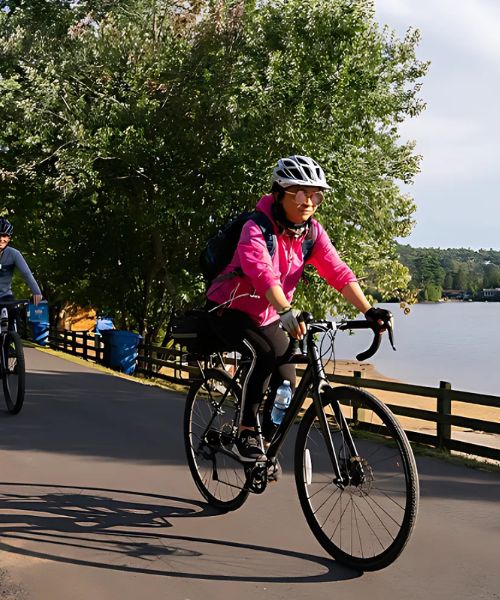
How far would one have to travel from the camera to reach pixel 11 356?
9.94m

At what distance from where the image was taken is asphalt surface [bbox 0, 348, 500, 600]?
436 cm

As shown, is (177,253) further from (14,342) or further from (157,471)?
(157,471)

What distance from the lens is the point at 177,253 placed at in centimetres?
2694

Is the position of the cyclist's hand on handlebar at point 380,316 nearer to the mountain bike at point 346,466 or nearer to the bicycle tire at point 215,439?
the mountain bike at point 346,466

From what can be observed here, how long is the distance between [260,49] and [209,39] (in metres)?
2.03

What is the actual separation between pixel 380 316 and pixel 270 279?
0.66 metres

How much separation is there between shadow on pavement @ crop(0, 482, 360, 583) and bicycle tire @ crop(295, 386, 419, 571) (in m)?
0.15

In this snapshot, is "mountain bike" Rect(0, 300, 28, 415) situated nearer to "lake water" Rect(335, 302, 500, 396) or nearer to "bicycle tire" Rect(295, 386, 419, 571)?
"bicycle tire" Rect(295, 386, 419, 571)

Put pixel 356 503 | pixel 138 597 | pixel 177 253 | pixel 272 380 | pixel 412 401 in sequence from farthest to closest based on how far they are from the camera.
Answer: pixel 412 401, pixel 177 253, pixel 272 380, pixel 356 503, pixel 138 597

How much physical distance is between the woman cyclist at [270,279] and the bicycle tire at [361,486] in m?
0.47

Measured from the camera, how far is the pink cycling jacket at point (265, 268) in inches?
192

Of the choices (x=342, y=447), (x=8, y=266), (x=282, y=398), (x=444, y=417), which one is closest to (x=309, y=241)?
(x=282, y=398)

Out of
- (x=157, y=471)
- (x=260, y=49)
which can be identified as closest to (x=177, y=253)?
(x=260, y=49)

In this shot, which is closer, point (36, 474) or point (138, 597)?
point (138, 597)
